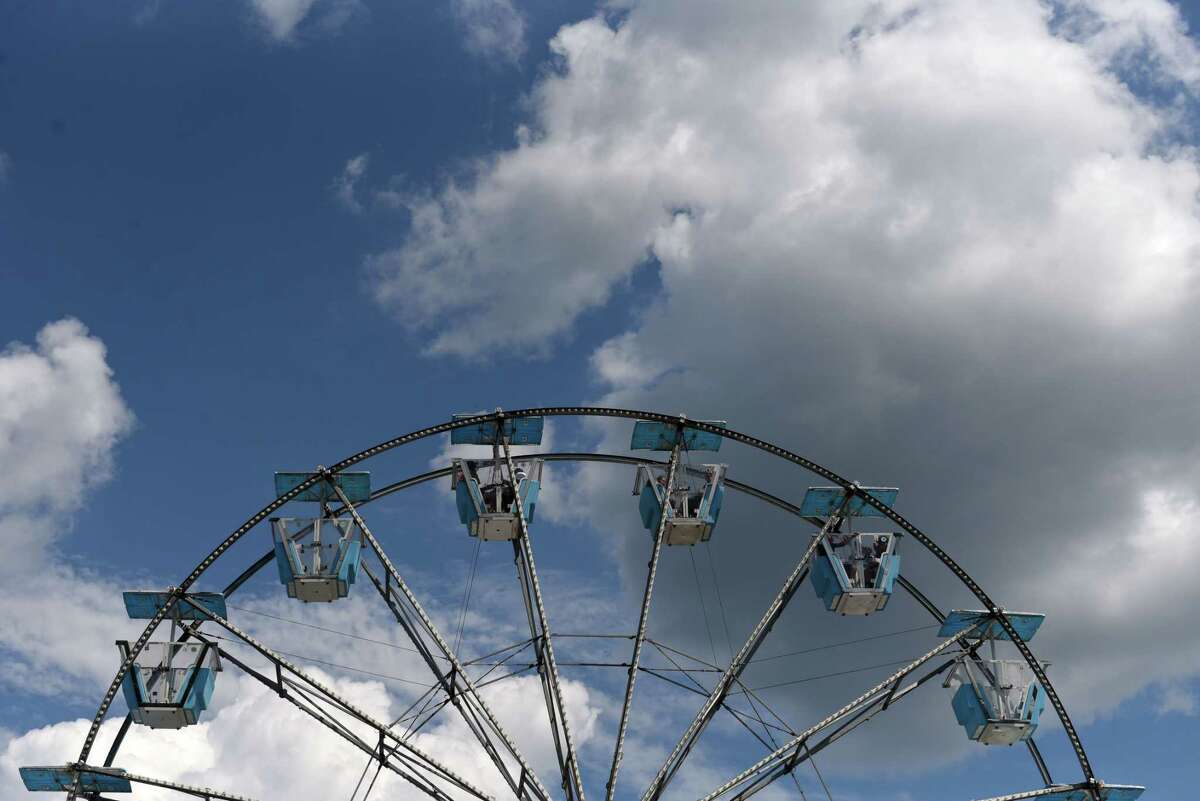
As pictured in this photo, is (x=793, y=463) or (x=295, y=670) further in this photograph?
(x=793, y=463)

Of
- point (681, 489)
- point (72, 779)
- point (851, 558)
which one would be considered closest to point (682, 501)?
point (681, 489)

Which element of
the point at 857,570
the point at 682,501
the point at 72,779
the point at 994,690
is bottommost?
the point at 72,779

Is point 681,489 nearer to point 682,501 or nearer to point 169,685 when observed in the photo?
point 682,501

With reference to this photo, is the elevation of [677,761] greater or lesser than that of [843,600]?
lesser

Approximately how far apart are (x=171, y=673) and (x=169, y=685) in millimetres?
258

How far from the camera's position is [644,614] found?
26234 mm

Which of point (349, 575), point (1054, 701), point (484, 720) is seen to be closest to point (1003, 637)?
point (1054, 701)

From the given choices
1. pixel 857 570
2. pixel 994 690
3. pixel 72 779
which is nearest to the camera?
pixel 72 779

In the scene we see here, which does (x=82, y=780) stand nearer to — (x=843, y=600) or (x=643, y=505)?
(x=643, y=505)

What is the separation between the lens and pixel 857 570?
29234 mm

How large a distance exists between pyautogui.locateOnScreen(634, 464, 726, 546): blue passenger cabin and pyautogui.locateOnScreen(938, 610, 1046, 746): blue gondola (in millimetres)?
6169

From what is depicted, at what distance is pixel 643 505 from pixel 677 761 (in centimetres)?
660

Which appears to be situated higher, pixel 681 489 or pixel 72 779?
pixel 681 489

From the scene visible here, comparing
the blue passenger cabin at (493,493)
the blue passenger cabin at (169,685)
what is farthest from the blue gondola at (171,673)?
the blue passenger cabin at (493,493)
